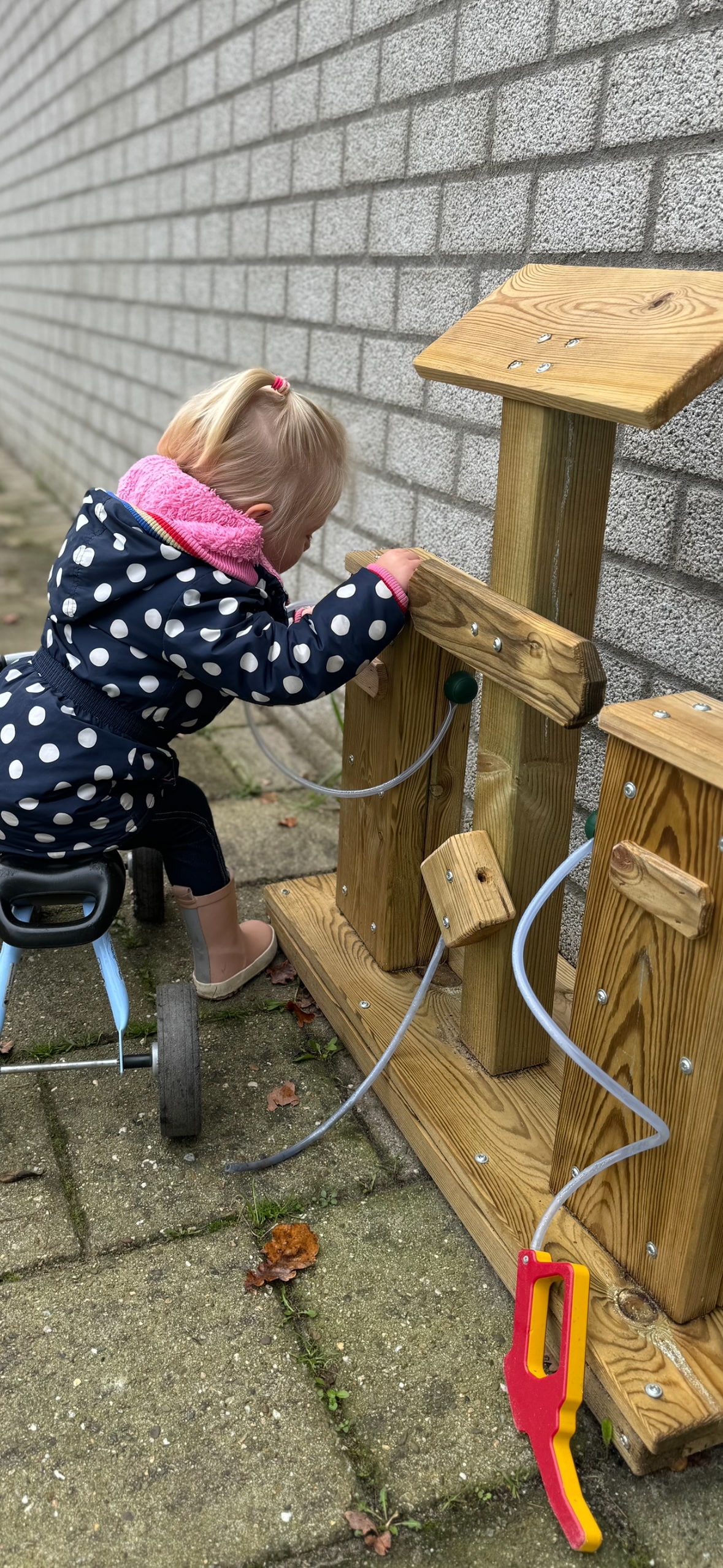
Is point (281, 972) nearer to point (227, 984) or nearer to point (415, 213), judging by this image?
point (227, 984)

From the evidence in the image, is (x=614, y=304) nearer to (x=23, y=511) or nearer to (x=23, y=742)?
(x=23, y=742)

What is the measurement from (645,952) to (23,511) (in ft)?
25.7

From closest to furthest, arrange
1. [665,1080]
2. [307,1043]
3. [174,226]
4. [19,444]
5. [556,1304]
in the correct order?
[665,1080], [556,1304], [307,1043], [174,226], [19,444]

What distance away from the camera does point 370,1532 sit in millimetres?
1489

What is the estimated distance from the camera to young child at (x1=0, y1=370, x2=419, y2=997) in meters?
2.01

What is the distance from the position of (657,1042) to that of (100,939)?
1082 mm

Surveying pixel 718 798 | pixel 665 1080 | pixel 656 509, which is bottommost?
pixel 665 1080

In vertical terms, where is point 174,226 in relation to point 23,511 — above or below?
above

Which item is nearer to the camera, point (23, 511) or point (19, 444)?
point (23, 511)

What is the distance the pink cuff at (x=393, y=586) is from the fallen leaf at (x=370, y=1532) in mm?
1371

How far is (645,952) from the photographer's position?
155 cm

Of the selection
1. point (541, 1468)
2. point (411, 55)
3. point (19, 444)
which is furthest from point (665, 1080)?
point (19, 444)

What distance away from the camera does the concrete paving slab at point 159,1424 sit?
4.86ft

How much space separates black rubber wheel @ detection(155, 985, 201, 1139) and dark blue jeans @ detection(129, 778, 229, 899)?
1.32ft
